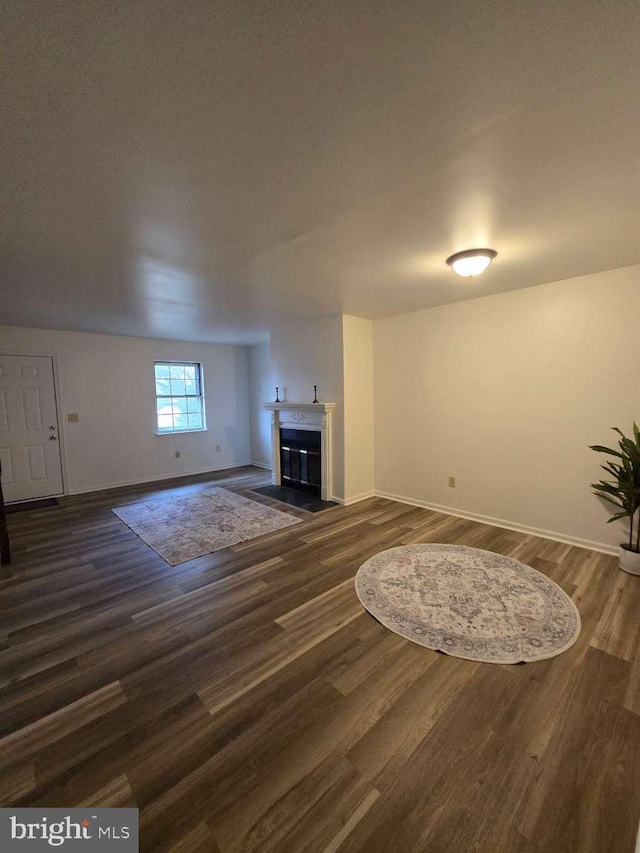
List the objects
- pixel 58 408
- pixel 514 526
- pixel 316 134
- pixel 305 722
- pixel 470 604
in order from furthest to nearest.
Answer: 1. pixel 58 408
2. pixel 514 526
3. pixel 470 604
4. pixel 305 722
5. pixel 316 134

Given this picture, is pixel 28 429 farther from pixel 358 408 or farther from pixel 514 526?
pixel 514 526

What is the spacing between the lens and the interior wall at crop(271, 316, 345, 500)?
4465 mm

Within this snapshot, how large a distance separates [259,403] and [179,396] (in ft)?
4.89

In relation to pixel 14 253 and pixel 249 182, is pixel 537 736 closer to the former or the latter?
pixel 249 182

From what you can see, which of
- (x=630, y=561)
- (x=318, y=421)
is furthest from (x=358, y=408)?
(x=630, y=561)

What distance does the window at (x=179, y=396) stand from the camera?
6086 mm

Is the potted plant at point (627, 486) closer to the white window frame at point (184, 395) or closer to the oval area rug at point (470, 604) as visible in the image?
the oval area rug at point (470, 604)

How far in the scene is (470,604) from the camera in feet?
7.61

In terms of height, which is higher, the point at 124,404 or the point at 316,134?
the point at 316,134

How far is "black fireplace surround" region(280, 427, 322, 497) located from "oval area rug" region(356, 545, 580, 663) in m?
1.98

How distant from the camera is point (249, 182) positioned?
1598 mm

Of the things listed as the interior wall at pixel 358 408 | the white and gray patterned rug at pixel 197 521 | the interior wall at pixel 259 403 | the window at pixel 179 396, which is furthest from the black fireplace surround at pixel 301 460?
the window at pixel 179 396

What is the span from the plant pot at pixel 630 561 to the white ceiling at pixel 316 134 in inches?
89.9

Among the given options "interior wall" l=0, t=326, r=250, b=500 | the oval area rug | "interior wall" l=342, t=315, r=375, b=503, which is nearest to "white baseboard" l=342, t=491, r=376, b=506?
"interior wall" l=342, t=315, r=375, b=503
